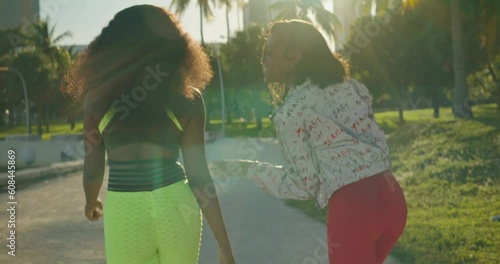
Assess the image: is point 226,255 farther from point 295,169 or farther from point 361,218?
point 361,218

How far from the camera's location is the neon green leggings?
2.86m

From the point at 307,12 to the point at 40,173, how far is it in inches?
1475

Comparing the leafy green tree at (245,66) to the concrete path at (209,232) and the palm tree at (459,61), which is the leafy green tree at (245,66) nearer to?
the palm tree at (459,61)

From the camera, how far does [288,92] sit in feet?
9.89

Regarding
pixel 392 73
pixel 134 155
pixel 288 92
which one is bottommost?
pixel 392 73

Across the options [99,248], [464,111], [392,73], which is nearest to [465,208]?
[99,248]

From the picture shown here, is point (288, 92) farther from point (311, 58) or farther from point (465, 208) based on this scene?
point (465, 208)

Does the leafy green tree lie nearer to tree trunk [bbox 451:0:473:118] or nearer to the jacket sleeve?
tree trunk [bbox 451:0:473:118]

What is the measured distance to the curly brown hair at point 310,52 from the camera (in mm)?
2926

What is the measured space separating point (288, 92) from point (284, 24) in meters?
0.27

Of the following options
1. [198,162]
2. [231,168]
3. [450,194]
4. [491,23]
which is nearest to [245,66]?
[491,23]

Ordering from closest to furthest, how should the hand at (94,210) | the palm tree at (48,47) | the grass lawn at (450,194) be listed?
the hand at (94,210)
the grass lawn at (450,194)
the palm tree at (48,47)

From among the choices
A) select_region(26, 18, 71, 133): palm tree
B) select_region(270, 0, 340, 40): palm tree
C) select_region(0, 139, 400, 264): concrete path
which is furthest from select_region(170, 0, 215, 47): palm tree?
select_region(0, 139, 400, 264): concrete path

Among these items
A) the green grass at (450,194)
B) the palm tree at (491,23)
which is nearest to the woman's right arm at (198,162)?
the green grass at (450,194)
